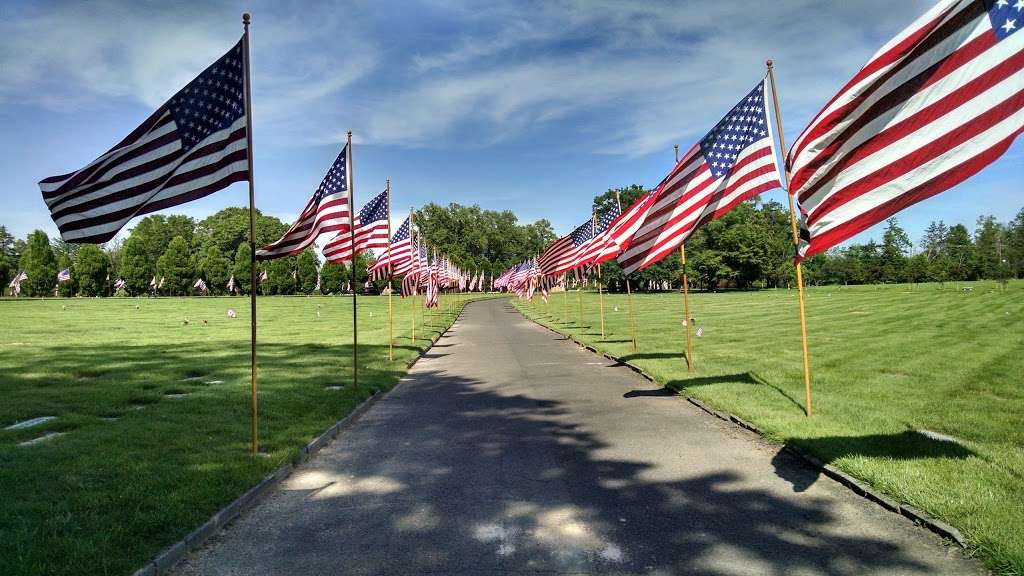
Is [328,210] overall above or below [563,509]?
above

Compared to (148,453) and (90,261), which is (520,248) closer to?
(90,261)

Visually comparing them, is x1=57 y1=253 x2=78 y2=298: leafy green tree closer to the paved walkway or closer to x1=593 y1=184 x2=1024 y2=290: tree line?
x1=593 y1=184 x2=1024 y2=290: tree line

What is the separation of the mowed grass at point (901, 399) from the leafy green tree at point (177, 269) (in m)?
99.6

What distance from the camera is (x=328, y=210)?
12352mm

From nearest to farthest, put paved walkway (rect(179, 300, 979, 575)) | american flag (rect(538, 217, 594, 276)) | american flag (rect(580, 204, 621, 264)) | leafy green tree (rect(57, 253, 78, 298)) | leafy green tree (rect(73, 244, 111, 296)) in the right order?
1. paved walkway (rect(179, 300, 979, 575))
2. american flag (rect(580, 204, 621, 264))
3. american flag (rect(538, 217, 594, 276))
4. leafy green tree (rect(57, 253, 78, 298))
5. leafy green tree (rect(73, 244, 111, 296))

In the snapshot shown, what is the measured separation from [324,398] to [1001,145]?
Answer: 10.8 meters

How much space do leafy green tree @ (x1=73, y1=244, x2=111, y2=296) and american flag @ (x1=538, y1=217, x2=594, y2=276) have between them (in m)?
94.3

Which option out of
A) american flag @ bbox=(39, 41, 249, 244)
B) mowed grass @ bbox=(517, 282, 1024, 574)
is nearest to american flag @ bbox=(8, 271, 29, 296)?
mowed grass @ bbox=(517, 282, 1024, 574)

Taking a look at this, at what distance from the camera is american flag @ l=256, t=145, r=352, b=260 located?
38.2 ft

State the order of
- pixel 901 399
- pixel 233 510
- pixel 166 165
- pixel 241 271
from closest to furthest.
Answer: pixel 233 510 < pixel 166 165 < pixel 901 399 < pixel 241 271

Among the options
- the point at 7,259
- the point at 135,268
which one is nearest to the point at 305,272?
the point at 135,268

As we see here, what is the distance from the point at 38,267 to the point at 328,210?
341 feet

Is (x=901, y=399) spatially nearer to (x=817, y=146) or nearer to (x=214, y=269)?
(x=817, y=146)

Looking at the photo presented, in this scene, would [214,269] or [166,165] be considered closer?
[166,165]
